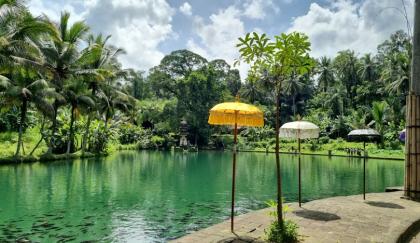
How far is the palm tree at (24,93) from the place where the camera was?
22562 millimetres

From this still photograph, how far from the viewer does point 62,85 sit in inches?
1086

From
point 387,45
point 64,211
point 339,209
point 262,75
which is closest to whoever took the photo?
point 262,75

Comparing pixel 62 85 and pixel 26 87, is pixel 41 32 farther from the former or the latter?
pixel 62 85

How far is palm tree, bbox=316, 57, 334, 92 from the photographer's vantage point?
5878 centimetres

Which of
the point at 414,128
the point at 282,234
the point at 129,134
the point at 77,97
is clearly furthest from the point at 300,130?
the point at 129,134

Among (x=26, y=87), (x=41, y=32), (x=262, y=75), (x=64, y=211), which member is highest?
(x=41, y=32)

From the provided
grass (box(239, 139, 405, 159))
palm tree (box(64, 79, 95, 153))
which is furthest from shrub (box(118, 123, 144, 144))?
palm tree (box(64, 79, 95, 153))

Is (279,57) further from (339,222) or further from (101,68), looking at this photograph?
(101,68)

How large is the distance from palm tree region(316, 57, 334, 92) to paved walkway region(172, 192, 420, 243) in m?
52.8

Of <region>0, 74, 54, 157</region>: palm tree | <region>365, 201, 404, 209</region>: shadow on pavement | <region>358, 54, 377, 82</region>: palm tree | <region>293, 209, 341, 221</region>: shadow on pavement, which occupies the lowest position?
<region>293, 209, 341, 221</region>: shadow on pavement

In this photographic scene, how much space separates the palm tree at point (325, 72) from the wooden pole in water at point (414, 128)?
51709 mm

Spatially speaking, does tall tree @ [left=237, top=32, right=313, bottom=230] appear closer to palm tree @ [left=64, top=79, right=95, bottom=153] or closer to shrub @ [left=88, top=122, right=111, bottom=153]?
palm tree @ [left=64, top=79, right=95, bottom=153]

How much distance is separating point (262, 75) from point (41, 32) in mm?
17934

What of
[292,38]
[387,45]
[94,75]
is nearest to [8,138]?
[94,75]
